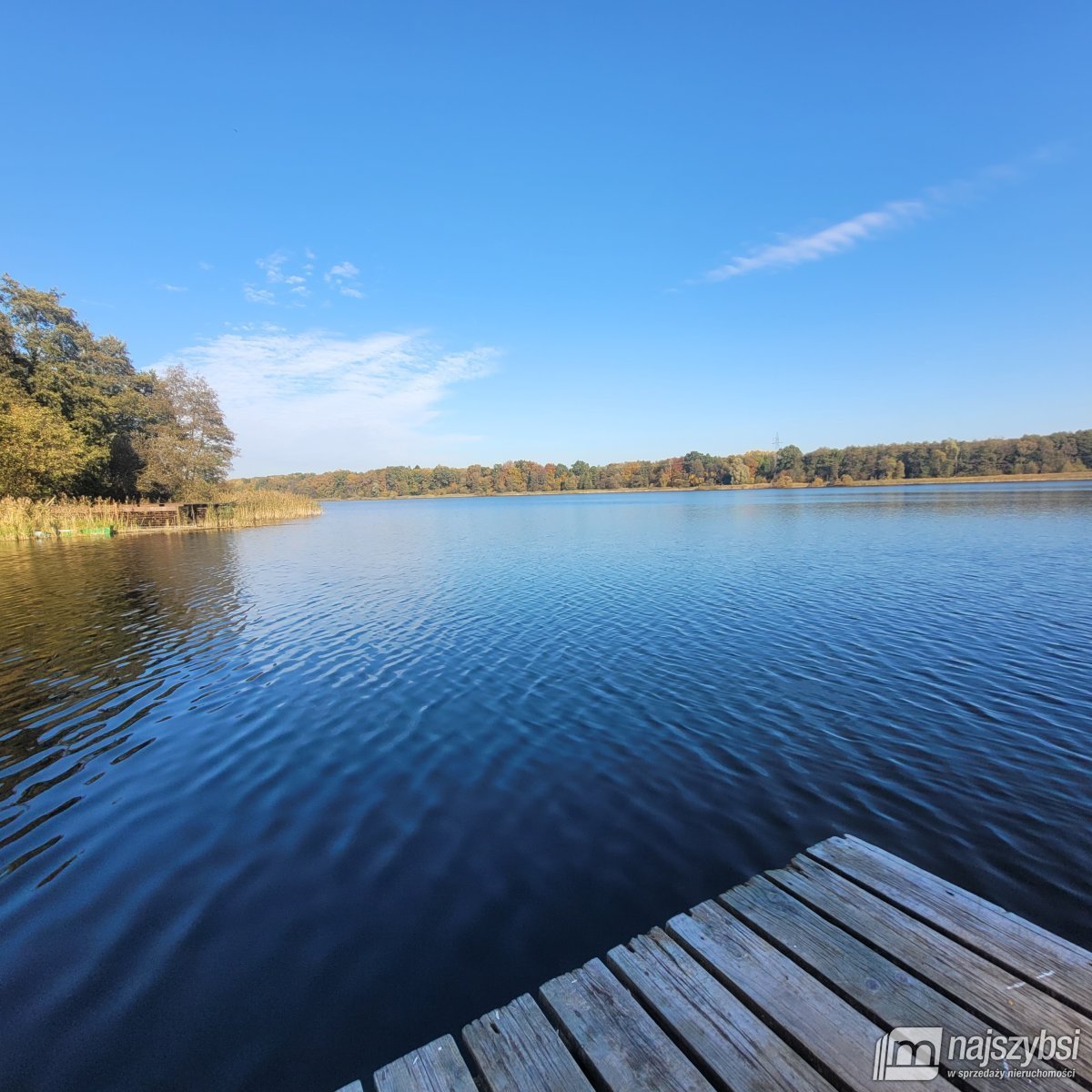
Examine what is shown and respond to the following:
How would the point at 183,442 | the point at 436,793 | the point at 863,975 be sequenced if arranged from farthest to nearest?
the point at 183,442 < the point at 436,793 < the point at 863,975

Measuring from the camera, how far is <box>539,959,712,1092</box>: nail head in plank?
227cm

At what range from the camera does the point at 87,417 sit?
143ft

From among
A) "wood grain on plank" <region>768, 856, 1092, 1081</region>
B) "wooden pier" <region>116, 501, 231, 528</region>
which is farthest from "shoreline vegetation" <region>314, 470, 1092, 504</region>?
"wood grain on plank" <region>768, 856, 1092, 1081</region>

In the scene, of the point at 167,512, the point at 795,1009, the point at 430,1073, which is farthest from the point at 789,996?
the point at 167,512

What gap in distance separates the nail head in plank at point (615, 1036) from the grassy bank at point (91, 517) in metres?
47.9

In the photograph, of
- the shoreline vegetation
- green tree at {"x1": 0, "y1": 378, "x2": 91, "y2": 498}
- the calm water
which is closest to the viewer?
the calm water

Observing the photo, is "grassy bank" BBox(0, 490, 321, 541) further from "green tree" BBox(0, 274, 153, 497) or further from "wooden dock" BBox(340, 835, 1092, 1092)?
"wooden dock" BBox(340, 835, 1092, 1092)

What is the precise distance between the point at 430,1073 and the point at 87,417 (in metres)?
58.1

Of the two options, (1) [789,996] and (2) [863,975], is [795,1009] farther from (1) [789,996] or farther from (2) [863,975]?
(2) [863,975]

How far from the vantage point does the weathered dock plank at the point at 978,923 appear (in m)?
2.71

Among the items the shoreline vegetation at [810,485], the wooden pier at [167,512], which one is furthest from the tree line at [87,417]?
the shoreline vegetation at [810,485]

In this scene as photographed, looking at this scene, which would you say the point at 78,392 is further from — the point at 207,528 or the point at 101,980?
the point at 101,980

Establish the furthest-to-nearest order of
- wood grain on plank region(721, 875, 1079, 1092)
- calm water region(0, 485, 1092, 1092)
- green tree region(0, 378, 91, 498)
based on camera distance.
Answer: green tree region(0, 378, 91, 498), calm water region(0, 485, 1092, 1092), wood grain on plank region(721, 875, 1079, 1092)

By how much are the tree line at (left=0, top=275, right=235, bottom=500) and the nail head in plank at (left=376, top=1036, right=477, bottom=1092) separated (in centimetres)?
4779
